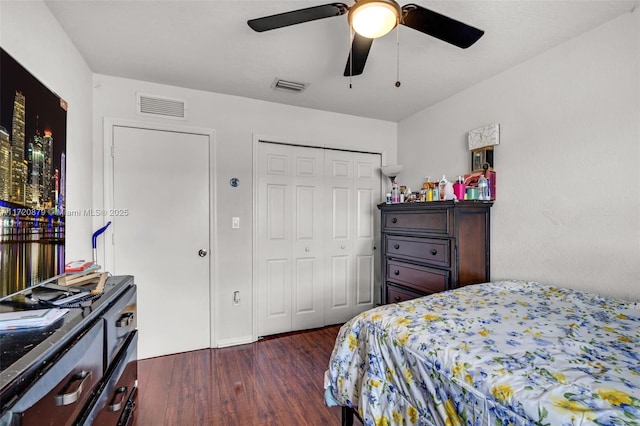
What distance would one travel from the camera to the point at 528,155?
2154 mm

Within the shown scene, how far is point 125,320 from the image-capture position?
4.47 ft

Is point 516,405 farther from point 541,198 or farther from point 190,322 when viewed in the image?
point 190,322

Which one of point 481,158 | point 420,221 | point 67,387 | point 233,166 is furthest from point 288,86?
point 67,387

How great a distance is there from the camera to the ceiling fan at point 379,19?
1.21 m

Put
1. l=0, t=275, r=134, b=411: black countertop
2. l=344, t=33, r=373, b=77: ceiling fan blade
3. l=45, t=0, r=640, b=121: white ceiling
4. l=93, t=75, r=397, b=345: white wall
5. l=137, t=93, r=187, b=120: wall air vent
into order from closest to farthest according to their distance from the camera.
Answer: l=0, t=275, r=134, b=411: black countertop
l=344, t=33, r=373, b=77: ceiling fan blade
l=45, t=0, r=640, b=121: white ceiling
l=137, t=93, r=187, b=120: wall air vent
l=93, t=75, r=397, b=345: white wall

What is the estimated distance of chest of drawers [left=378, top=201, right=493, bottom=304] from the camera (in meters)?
2.21

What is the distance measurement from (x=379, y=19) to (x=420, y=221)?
1619 millimetres

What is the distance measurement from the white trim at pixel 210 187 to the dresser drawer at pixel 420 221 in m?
1.65

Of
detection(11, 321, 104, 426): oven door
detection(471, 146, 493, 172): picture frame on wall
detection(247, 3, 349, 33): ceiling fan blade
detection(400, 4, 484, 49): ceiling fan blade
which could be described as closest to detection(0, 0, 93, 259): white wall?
detection(247, 3, 349, 33): ceiling fan blade

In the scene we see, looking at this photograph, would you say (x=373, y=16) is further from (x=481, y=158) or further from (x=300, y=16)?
(x=481, y=158)

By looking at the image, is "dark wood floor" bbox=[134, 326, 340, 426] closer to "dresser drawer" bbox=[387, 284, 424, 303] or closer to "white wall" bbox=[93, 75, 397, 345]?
"white wall" bbox=[93, 75, 397, 345]

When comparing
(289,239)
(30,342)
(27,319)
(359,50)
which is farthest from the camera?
(289,239)

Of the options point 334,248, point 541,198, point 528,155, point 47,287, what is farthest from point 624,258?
point 47,287

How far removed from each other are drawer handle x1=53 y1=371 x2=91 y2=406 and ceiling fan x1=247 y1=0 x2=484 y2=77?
1.46 m
